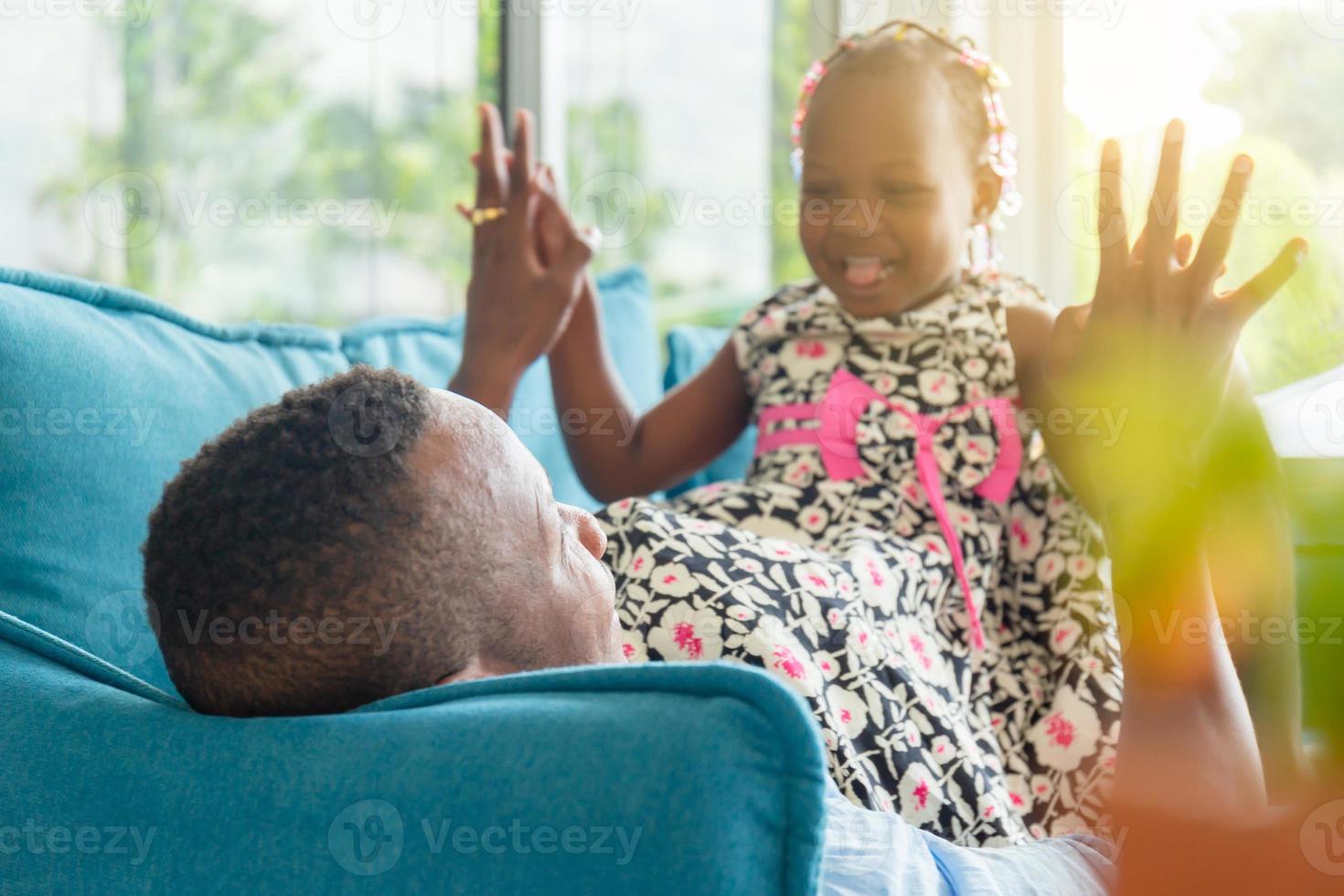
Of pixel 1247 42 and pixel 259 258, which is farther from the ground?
pixel 1247 42

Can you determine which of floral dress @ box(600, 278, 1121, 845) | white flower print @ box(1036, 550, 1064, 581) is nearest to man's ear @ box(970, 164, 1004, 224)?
floral dress @ box(600, 278, 1121, 845)

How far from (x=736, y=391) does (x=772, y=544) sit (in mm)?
556

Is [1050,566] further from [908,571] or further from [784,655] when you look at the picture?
[784,655]

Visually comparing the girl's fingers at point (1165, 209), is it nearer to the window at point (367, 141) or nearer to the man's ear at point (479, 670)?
the man's ear at point (479, 670)

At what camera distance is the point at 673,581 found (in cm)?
98

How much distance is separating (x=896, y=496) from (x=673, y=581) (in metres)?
0.41

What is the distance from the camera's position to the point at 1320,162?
1.88 m

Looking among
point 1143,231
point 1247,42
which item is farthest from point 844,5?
point 1143,231

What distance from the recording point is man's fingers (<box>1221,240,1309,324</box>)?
0.86m

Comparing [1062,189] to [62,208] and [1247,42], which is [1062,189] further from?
[62,208]

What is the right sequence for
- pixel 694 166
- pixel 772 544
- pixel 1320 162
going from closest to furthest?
pixel 772 544 < pixel 1320 162 < pixel 694 166

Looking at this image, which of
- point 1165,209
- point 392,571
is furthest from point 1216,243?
point 392,571

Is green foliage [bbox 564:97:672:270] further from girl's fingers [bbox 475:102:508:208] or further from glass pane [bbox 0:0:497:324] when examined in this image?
girl's fingers [bbox 475:102:508:208]

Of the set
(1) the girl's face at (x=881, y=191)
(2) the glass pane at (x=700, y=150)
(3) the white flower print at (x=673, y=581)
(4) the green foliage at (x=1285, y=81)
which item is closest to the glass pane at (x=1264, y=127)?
(4) the green foliage at (x=1285, y=81)
